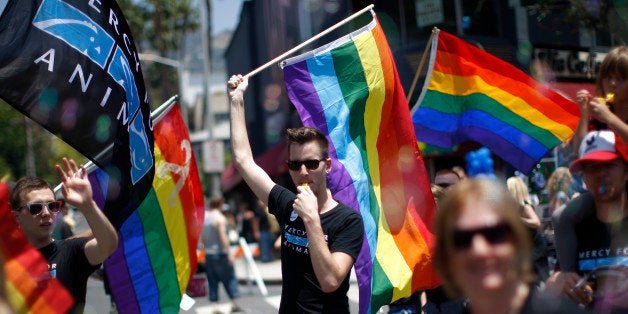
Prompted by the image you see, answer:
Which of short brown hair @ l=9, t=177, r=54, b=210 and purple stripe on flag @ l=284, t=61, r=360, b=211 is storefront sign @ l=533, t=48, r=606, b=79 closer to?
purple stripe on flag @ l=284, t=61, r=360, b=211

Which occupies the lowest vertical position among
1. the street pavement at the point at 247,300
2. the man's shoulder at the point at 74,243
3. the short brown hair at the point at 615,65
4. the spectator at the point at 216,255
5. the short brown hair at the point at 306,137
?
the street pavement at the point at 247,300

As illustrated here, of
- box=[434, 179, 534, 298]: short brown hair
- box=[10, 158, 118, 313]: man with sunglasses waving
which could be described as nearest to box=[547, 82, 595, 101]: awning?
box=[10, 158, 118, 313]: man with sunglasses waving

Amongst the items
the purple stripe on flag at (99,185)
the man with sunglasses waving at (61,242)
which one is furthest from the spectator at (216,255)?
the man with sunglasses waving at (61,242)

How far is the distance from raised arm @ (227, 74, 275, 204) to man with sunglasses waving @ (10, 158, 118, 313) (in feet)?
2.65

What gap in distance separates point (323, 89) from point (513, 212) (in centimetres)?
354

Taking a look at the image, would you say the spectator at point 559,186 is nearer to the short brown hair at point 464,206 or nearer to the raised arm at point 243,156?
the raised arm at point 243,156

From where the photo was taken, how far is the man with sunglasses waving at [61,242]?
3.96 meters

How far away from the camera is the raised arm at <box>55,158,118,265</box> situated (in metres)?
3.76

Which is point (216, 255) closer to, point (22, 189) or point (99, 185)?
point (99, 185)

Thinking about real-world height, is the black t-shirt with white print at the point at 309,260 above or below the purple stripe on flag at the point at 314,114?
below

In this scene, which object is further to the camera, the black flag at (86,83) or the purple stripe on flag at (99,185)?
the purple stripe on flag at (99,185)

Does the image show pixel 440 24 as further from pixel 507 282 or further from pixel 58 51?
pixel 507 282

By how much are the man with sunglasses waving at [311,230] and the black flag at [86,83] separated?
71cm

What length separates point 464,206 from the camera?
222 cm
